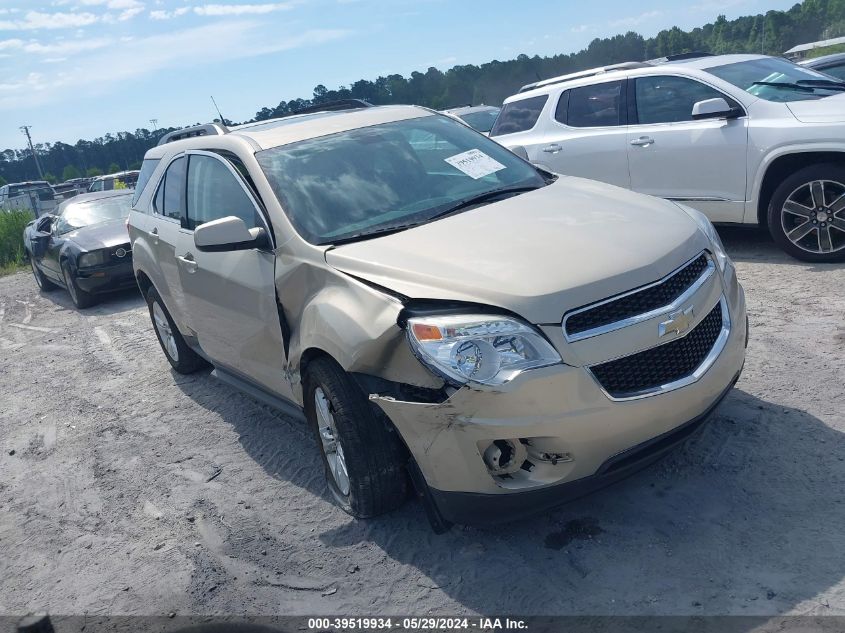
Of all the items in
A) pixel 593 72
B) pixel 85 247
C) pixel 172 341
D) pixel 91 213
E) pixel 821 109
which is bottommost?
pixel 172 341

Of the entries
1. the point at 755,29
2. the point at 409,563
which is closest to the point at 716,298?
the point at 409,563

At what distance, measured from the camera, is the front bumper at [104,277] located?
10953 mm

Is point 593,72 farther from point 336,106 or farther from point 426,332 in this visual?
point 426,332

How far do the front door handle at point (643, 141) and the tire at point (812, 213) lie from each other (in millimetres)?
1384

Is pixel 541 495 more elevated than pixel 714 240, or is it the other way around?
pixel 714 240

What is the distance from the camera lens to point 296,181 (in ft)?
13.9

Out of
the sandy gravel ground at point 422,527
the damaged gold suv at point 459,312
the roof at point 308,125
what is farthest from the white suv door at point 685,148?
the roof at point 308,125

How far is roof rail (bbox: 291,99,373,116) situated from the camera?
18.5 ft

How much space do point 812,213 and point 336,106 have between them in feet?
13.2

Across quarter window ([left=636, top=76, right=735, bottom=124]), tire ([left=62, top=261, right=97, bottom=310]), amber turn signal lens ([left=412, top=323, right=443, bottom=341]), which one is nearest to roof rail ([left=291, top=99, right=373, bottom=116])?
amber turn signal lens ([left=412, top=323, right=443, bottom=341])

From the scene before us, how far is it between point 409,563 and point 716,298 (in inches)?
69.5

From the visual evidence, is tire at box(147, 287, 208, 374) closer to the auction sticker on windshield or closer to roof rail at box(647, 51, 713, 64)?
the auction sticker on windshield

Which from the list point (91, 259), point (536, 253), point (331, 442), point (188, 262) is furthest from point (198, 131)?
point (91, 259)

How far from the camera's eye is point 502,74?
4238 cm
